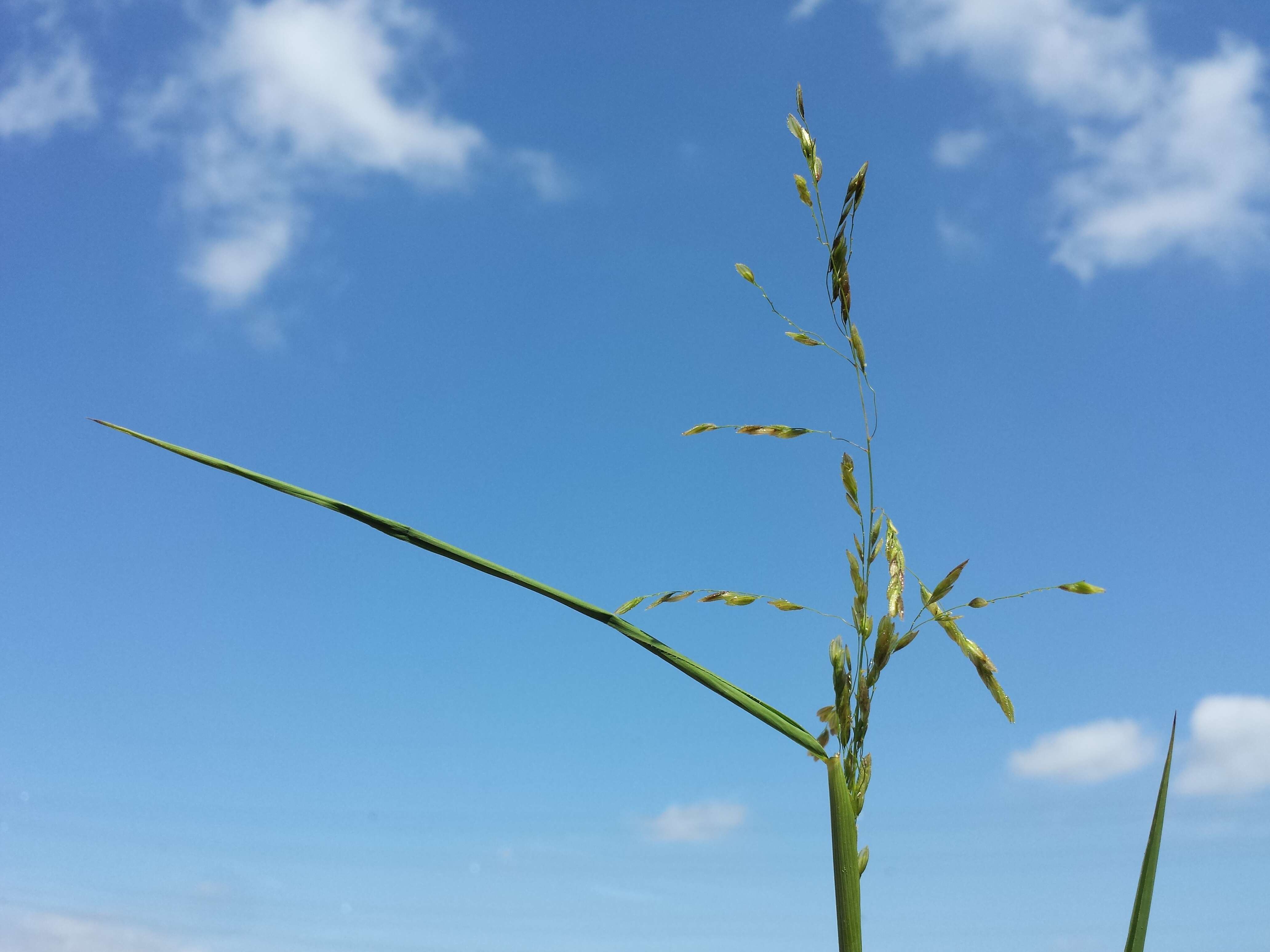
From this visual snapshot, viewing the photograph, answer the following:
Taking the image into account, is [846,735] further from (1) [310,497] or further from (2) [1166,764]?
(1) [310,497]

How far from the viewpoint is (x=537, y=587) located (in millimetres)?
1261

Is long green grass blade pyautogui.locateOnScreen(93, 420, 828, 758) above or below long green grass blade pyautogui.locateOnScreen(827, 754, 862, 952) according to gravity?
above

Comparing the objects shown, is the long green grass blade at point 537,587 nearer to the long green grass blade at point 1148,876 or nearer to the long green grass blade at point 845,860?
the long green grass blade at point 845,860

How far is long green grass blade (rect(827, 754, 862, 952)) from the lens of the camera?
126 cm

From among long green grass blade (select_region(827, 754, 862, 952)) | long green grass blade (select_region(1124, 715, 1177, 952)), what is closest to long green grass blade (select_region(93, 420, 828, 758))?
long green grass blade (select_region(827, 754, 862, 952))

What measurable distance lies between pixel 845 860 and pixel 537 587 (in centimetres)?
57

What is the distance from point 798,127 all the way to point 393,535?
108 cm

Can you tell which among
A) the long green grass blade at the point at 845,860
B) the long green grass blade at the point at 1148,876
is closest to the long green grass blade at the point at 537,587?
the long green grass blade at the point at 845,860

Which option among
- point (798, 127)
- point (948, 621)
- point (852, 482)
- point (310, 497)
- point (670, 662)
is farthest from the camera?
point (798, 127)

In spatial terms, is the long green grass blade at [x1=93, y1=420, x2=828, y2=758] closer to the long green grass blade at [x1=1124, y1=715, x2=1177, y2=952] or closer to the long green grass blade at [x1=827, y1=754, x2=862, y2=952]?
the long green grass blade at [x1=827, y1=754, x2=862, y2=952]

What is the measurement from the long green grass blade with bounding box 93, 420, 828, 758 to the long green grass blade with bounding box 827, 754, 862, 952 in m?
0.05

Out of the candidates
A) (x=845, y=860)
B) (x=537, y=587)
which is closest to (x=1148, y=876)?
(x=845, y=860)

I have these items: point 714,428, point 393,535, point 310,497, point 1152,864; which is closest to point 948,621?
point 1152,864

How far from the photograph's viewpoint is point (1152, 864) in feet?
4.32
